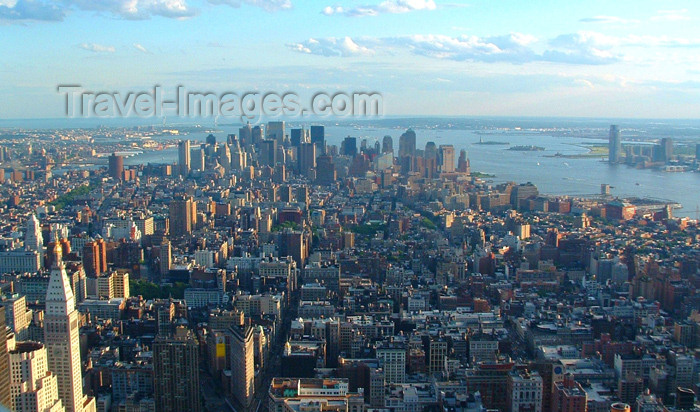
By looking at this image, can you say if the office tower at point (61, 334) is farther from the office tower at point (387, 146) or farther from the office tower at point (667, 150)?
the office tower at point (387, 146)

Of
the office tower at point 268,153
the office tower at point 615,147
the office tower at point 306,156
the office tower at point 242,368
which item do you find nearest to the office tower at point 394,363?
the office tower at point 242,368

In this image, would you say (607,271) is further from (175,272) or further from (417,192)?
(417,192)

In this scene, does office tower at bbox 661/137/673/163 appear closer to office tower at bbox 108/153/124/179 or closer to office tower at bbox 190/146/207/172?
office tower at bbox 190/146/207/172

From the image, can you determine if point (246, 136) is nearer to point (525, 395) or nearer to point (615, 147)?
point (615, 147)

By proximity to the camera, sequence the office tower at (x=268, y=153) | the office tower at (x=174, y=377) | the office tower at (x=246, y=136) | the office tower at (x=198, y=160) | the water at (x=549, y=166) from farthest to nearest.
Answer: the office tower at (x=246, y=136)
the office tower at (x=268, y=153)
the office tower at (x=198, y=160)
the water at (x=549, y=166)
the office tower at (x=174, y=377)

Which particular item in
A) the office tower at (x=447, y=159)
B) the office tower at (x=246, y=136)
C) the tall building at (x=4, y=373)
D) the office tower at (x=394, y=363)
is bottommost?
the office tower at (x=394, y=363)

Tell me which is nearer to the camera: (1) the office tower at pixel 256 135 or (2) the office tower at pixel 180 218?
(2) the office tower at pixel 180 218

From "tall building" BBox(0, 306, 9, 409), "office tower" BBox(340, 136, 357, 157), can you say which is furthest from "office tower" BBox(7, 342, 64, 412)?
"office tower" BBox(340, 136, 357, 157)
